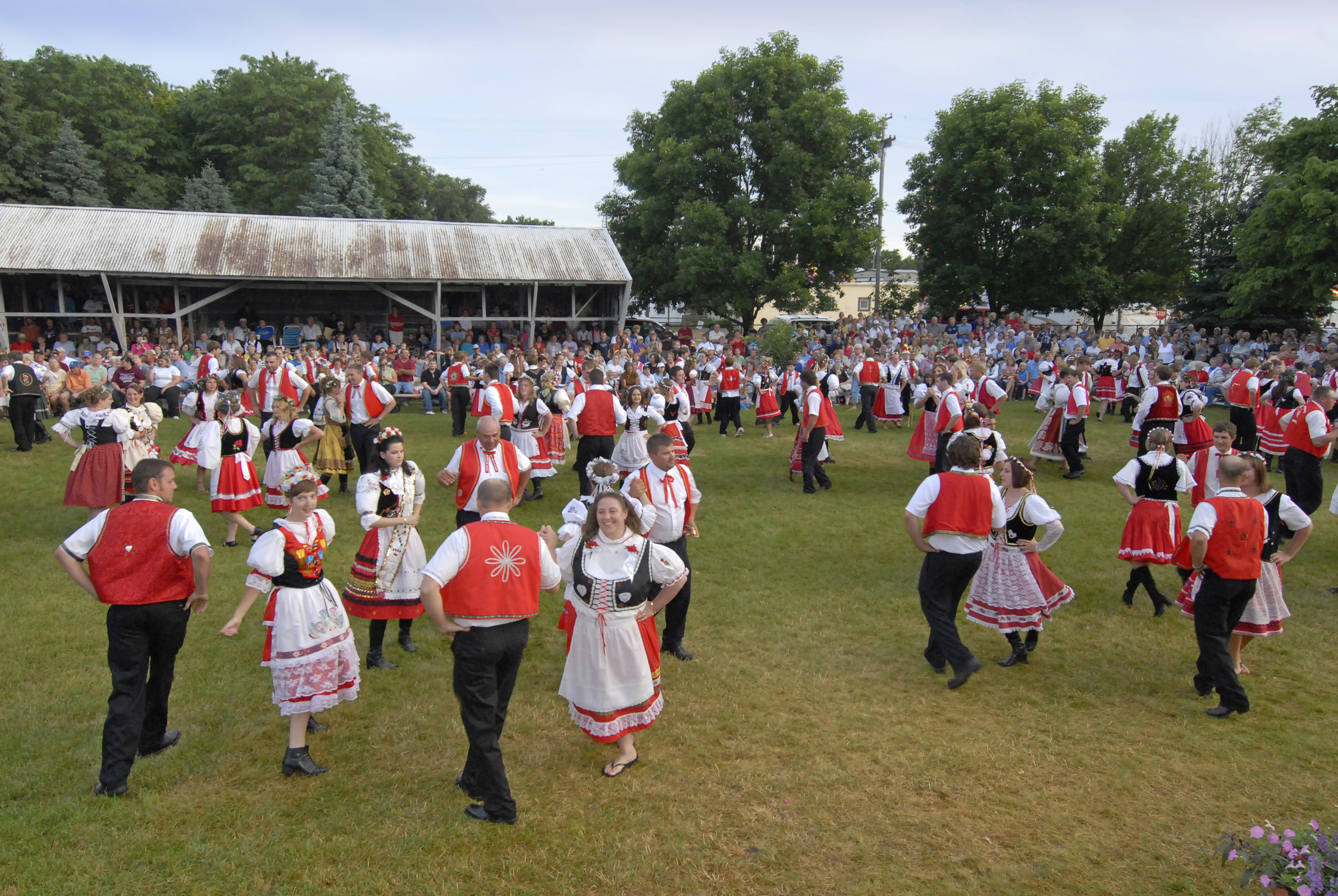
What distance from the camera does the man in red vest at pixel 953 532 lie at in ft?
19.0

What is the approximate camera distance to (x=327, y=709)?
18.2 feet

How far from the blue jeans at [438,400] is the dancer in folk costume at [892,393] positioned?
32.7ft

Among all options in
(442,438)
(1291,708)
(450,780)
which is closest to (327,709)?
(450,780)

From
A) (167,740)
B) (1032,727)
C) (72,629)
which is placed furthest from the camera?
(72,629)

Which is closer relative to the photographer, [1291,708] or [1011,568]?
[1291,708]

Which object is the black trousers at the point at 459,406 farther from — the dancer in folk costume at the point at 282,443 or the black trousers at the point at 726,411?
the dancer in folk costume at the point at 282,443

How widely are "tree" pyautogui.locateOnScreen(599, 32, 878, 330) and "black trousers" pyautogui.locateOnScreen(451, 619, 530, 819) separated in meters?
27.0

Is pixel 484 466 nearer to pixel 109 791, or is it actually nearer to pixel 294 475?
pixel 294 475

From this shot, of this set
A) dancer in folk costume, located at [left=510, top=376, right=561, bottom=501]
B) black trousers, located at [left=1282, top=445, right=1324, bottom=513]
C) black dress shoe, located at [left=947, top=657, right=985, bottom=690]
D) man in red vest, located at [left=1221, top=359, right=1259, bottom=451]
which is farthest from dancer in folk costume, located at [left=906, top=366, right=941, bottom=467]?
black dress shoe, located at [left=947, top=657, right=985, bottom=690]

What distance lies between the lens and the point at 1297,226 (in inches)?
822

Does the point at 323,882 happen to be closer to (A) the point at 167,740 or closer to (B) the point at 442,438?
(A) the point at 167,740

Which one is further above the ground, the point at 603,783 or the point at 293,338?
the point at 293,338

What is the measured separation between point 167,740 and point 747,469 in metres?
10.0

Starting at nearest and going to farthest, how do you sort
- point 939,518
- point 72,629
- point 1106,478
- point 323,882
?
point 323,882 < point 939,518 < point 72,629 < point 1106,478
